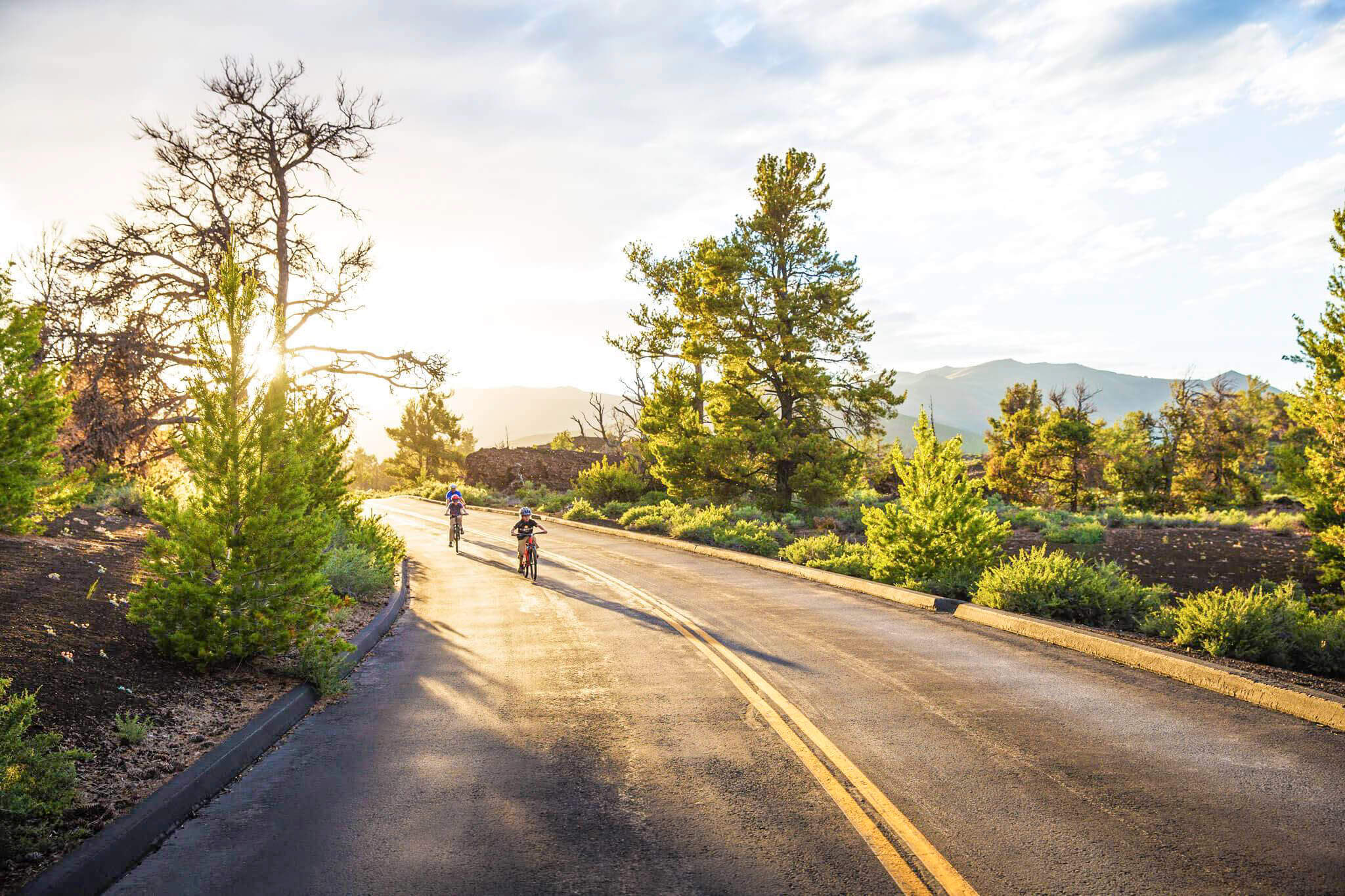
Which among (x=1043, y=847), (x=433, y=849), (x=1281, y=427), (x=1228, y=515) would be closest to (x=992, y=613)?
(x=1043, y=847)

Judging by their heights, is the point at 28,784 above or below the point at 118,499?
below

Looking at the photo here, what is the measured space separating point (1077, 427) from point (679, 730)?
1554 inches

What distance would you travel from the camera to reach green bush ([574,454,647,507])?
36.8 metres

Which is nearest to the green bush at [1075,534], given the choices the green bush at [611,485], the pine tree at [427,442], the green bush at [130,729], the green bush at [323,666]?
the green bush at [611,485]

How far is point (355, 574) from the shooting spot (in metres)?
12.0

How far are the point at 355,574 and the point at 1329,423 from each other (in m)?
15.1

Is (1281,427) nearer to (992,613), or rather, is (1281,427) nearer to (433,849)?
(992,613)

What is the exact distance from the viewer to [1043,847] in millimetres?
3871

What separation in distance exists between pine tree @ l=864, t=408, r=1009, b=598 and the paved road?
4.86 metres

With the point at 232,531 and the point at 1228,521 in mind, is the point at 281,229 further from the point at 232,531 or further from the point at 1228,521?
the point at 1228,521

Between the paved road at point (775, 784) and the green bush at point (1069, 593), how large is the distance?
208 centimetres

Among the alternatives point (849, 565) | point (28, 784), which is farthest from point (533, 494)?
point (28, 784)

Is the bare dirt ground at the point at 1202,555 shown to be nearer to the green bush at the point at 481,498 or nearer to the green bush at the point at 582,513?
the green bush at the point at 582,513

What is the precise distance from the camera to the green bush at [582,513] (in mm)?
32875
